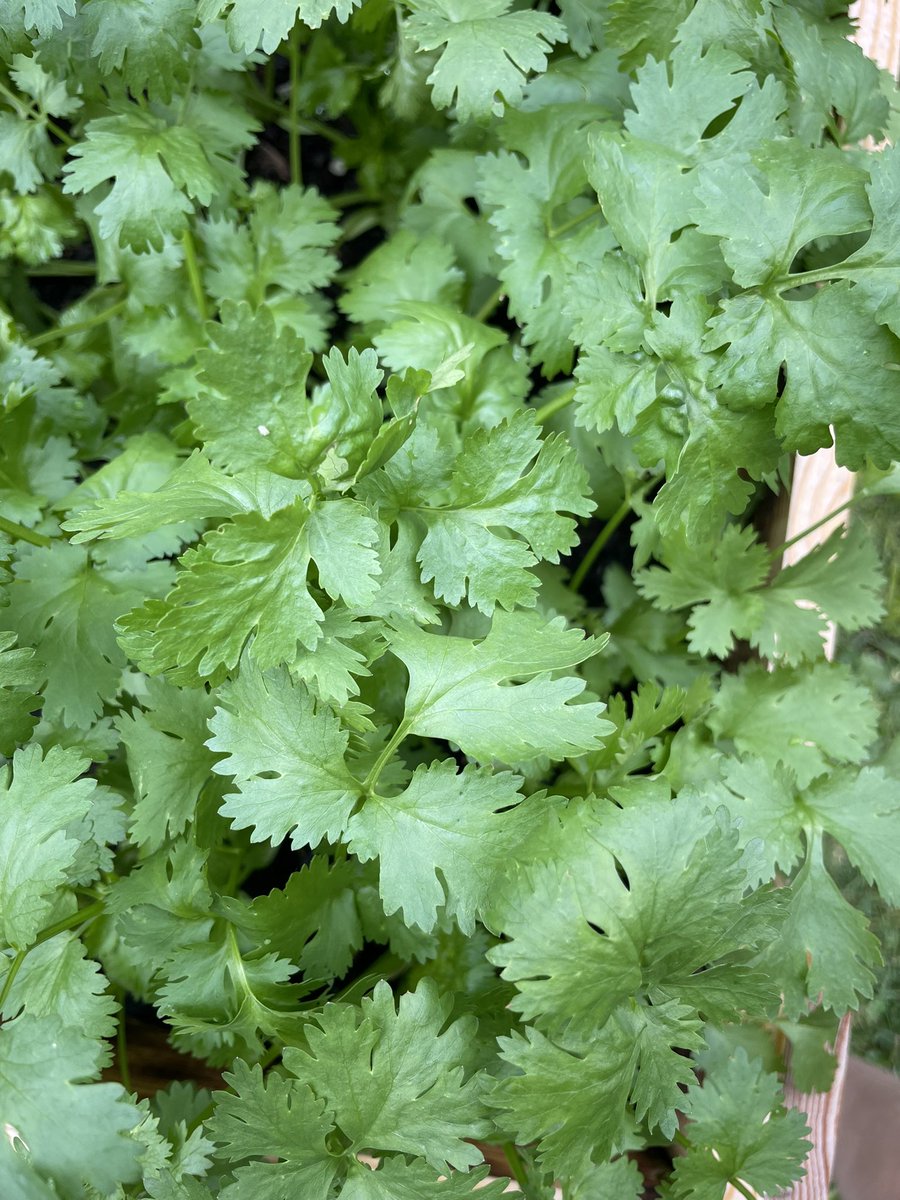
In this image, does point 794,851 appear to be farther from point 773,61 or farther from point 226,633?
point 773,61

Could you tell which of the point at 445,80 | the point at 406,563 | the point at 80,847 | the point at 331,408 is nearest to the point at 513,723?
the point at 406,563

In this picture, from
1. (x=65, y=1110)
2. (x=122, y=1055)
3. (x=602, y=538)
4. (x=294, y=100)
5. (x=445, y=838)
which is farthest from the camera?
(x=294, y=100)

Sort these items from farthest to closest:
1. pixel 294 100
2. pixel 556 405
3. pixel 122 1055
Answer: pixel 294 100 < pixel 122 1055 < pixel 556 405

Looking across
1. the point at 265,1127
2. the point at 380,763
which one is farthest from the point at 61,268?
the point at 265,1127

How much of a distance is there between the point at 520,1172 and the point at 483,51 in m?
1.21

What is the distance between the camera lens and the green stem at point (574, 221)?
4.02 feet

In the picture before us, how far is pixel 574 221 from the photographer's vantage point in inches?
48.3

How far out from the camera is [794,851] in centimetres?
115

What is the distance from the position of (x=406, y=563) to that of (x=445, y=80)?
53 centimetres

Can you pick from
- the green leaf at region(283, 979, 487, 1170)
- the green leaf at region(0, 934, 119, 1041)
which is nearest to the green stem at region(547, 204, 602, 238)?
the green leaf at region(283, 979, 487, 1170)

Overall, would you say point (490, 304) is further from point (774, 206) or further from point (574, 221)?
point (774, 206)

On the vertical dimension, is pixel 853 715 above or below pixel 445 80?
below

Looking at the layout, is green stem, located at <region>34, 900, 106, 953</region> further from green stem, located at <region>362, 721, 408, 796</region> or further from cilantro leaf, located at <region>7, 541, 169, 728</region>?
green stem, located at <region>362, 721, 408, 796</region>

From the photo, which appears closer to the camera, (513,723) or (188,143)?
(513,723)
